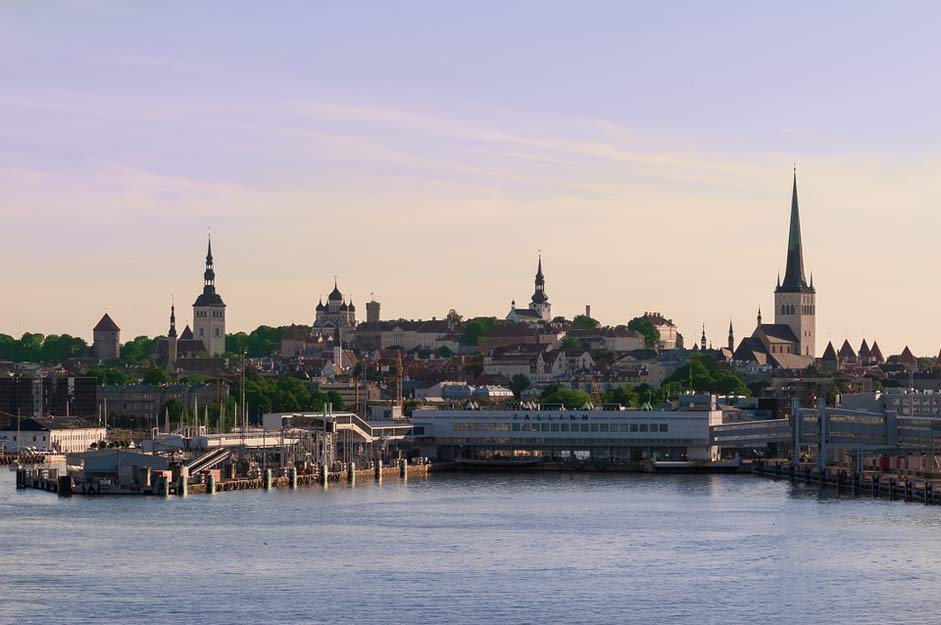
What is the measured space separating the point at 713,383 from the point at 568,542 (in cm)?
10748

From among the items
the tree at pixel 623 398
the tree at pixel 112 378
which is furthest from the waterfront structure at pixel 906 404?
the tree at pixel 112 378

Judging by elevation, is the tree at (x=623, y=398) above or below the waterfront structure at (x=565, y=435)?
above

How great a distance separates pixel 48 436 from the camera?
131m

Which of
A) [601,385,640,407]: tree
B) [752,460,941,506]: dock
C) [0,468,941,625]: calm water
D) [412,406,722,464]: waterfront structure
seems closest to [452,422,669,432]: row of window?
[412,406,722,464]: waterfront structure

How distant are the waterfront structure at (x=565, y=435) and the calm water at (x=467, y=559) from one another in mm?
24335

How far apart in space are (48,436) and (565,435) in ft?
113

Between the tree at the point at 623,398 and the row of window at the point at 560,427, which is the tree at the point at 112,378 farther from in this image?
the row of window at the point at 560,427

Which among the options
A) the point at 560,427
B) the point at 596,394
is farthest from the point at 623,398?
the point at 560,427

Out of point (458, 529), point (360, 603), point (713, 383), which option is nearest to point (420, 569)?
point (360, 603)

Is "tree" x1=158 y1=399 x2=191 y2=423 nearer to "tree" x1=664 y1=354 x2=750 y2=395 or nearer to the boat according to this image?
"tree" x1=664 y1=354 x2=750 y2=395

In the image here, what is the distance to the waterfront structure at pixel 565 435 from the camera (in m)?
111

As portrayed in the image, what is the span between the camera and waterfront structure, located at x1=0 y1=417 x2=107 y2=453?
130 meters

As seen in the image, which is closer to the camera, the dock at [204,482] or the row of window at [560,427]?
the dock at [204,482]

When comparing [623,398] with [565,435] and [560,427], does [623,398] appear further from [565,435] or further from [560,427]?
[565,435]
